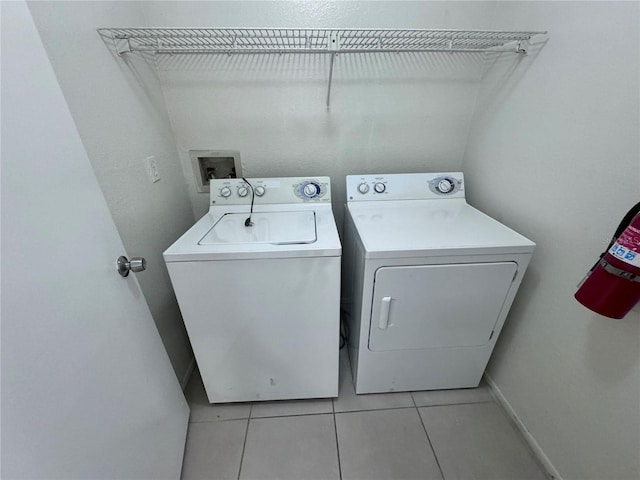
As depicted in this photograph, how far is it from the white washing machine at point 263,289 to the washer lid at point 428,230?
19 centimetres

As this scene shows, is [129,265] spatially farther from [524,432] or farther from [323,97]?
[524,432]

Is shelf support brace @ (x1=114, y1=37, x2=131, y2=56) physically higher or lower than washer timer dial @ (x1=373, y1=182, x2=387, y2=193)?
higher

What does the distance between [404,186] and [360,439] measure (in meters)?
1.42

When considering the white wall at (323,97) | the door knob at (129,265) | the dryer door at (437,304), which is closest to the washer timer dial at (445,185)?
the white wall at (323,97)

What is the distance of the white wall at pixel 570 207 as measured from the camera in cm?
87

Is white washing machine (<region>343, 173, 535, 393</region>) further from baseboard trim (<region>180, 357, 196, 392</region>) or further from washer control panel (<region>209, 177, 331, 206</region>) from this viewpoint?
baseboard trim (<region>180, 357, 196, 392</region>)

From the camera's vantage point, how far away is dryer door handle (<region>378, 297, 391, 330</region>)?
45.8 inches

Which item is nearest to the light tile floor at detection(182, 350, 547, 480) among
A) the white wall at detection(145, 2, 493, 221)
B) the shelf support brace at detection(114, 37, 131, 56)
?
the white wall at detection(145, 2, 493, 221)

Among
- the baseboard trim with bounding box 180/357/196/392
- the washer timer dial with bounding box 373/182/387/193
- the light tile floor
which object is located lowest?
the light tile floor

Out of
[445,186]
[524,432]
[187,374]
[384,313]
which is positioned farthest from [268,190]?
[524,432]

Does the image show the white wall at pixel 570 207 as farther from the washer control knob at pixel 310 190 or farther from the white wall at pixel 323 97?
the washer control knob at pixel 310 190

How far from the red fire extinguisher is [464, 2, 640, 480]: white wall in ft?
0.44

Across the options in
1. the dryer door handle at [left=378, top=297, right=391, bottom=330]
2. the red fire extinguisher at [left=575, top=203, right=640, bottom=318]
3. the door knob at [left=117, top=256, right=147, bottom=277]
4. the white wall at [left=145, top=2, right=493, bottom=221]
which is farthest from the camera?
the white wall at [left=145, top=2, right=493, bottom=221]

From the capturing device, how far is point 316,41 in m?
1.36
